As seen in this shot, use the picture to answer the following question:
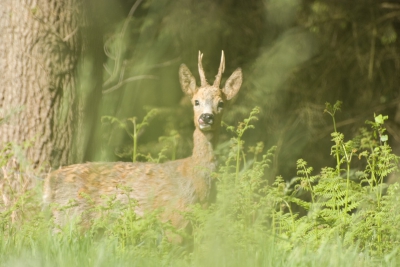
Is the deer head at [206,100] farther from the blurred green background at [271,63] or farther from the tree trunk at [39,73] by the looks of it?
the blurred green background at [271,63]

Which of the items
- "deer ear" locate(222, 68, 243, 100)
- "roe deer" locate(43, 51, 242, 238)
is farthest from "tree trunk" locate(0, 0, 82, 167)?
"deer ear" locate(222, 68, 243, 100)

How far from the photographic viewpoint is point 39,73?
6.48 metres

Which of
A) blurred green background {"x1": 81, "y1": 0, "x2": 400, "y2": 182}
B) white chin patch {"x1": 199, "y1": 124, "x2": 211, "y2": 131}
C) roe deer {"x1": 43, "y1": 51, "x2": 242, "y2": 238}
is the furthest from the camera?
blurred green background {"x1": 81, "y1": 0, "x2": 400, "y2": 182}

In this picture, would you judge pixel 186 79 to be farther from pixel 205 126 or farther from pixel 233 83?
pixel 205 126

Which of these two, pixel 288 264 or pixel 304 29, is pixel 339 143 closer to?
pixel 288 264

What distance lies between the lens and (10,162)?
6137mm

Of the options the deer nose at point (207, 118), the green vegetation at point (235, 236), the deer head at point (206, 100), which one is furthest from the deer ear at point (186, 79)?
the green vegetation at point (235, 236)

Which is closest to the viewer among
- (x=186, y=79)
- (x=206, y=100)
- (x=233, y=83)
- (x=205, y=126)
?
(x=205, y=126)

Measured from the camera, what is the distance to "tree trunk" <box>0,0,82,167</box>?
6.43 metres

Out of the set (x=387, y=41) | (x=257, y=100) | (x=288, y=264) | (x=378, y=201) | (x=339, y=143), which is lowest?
(x=288, y=264)

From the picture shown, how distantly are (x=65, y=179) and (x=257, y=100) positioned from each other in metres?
3.08

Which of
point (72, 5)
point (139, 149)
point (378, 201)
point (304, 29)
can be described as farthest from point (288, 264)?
point (304, 29)

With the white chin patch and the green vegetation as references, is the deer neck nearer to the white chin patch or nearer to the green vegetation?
the white chin patch

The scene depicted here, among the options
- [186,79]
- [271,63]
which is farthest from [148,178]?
[271,63]
